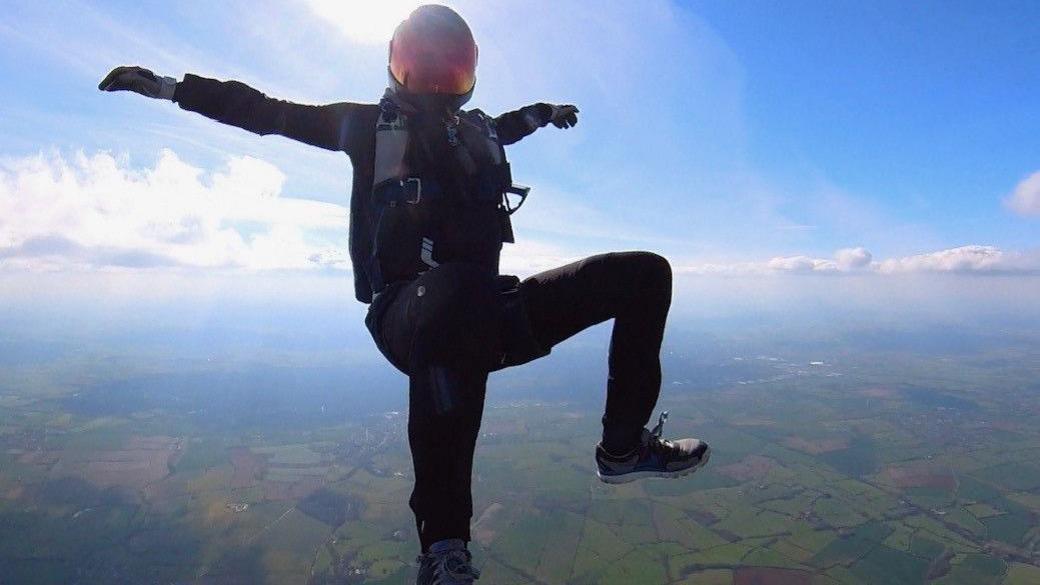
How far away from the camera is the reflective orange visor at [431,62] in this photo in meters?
2.45

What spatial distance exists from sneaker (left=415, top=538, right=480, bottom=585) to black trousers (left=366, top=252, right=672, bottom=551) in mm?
39

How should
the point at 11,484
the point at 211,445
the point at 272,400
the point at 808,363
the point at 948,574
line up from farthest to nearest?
1. the point at 808,363
2. the point at 272,400
3. the point at 211,445
4. the point at 11,484
5. the point at 948,574

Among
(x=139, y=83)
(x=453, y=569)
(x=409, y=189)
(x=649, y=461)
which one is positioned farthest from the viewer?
(x=649, y=461)

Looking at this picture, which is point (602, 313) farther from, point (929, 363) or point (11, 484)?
point (929, 363)

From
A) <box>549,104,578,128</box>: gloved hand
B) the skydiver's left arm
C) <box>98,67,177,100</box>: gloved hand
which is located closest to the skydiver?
<box>98,67,177,100</box>: gloved hand

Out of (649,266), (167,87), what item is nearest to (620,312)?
(649,266)

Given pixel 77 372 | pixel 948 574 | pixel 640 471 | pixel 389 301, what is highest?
pixel 389 301

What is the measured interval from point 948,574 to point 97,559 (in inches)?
1954

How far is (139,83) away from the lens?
2326 millimetres

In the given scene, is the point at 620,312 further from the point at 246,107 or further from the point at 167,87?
the point at 167,87

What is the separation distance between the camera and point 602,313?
246 centimetres

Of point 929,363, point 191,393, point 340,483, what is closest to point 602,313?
point 340,483

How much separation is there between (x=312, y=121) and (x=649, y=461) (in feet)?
7.99

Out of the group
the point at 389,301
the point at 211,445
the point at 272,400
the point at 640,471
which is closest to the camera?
the point at 389,301
